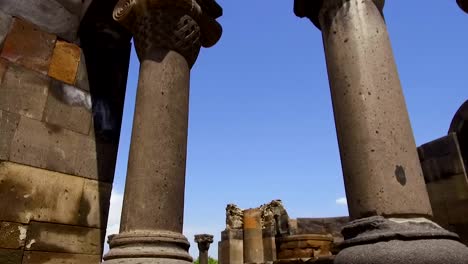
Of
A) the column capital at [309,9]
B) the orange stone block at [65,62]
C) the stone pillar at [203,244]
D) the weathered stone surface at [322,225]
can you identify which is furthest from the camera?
the stone pillar at [203,244]

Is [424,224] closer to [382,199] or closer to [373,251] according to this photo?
[382,199]

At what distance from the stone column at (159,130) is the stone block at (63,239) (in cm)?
135

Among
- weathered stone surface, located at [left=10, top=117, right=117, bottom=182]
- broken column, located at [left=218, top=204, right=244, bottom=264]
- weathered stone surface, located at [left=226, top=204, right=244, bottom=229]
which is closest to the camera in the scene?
weathered stone surface, located at [left=10, top=117, right=117, bottom=182]

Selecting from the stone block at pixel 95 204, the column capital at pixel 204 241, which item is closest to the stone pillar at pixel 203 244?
the column capital at pixel 204 241

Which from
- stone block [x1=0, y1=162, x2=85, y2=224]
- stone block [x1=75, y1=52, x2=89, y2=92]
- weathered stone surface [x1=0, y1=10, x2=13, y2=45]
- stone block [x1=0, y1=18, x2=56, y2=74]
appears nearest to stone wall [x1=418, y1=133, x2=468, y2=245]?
stone block [x1=0, y1=162, x2=85, y2=224]

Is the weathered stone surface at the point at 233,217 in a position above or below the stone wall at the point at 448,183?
above

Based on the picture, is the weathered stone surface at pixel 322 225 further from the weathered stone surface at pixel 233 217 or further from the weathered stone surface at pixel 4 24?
the weathered stone surface at pixel 4 24

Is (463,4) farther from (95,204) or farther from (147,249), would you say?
(95,204)

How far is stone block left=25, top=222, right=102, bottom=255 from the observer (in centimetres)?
390

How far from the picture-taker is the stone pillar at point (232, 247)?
16797mm

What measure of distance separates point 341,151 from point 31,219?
3361 millimetres

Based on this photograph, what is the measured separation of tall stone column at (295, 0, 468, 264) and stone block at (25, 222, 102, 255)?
126 inches

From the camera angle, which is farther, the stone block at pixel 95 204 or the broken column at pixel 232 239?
the broken column at pixel 232 239

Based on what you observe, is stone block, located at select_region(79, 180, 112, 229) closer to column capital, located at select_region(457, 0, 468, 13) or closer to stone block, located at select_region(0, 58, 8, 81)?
stone block, located at select_region(0, 58, 8, 81)
